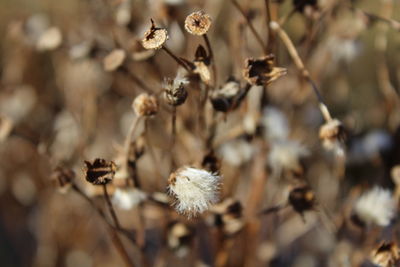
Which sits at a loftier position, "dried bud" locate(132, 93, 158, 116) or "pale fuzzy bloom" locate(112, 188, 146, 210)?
"dried bud" locate(132, 93, 158, 116)

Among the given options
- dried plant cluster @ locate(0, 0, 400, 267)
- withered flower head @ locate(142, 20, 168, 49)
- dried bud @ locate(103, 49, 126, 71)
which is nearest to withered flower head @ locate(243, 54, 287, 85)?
dried plant cluster @ locate(0, 0, 400, 267)

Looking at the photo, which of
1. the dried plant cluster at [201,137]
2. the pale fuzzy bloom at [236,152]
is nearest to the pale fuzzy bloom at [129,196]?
the dried plant cluster at [201,137]

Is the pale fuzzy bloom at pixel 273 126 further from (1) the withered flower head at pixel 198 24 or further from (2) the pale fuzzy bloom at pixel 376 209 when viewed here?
(1) the withered flower head at pixel 198 24

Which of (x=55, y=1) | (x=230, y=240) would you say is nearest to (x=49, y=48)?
(x=230, y=240)

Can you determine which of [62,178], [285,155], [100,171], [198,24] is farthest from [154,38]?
[285,155]

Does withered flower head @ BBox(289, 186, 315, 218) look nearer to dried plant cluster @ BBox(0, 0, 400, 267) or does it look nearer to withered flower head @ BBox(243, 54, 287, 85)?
dried plant cluster @ BBox(0, 0, 400, 267)

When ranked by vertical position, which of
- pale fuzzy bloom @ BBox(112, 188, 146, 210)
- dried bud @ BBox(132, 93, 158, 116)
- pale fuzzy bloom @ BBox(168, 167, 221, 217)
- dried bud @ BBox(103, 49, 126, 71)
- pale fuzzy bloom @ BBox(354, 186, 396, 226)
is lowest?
pale fuzzy bloom @ BBox(354, 186, 396, 226)
